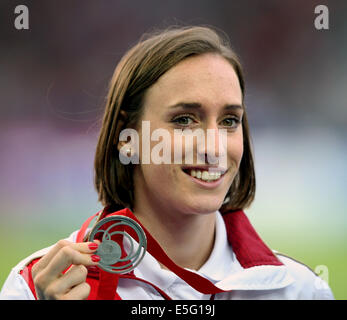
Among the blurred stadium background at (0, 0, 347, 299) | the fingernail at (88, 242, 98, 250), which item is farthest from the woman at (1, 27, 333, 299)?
the blurred stadium background at (0, 0, 347, 299)

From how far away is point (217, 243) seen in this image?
1439mm

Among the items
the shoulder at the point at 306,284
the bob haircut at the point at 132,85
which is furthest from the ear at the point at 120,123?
the shoulder at the point at 306,284

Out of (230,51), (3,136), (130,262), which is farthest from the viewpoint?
(3,136)

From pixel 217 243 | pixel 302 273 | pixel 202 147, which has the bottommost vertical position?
pixel 302 273

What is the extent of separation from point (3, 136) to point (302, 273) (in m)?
2.19

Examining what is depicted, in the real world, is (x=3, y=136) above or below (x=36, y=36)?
below

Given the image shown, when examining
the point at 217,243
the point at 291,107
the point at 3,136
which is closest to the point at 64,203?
the point at 3,136

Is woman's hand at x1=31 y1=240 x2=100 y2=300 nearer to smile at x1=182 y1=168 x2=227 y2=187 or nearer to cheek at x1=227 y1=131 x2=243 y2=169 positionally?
smile at x1=182 y1=168 x2=227 y2=187

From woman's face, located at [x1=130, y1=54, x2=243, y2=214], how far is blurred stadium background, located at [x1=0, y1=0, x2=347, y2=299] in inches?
46.0

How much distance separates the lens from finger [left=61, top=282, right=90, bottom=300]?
3.51 ft

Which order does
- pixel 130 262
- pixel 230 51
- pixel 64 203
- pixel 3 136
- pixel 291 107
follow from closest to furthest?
pixel 130 262, pixel 230 51, pixel 64 203, pixel 3 136, pixel 291 107

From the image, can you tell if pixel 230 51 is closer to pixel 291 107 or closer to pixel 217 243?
pixel 217 243

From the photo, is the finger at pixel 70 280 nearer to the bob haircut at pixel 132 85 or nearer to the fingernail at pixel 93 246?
the fingernail at pixel 93 246

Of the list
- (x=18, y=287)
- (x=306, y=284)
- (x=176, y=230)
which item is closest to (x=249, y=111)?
(x=306, y=284)
